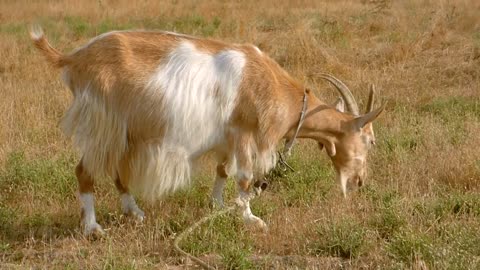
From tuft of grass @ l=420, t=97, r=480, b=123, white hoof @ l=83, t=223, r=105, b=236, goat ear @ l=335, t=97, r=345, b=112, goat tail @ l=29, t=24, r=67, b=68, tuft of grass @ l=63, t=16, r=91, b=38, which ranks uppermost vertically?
goat tail @ l=29, t=24, r=67, b=68

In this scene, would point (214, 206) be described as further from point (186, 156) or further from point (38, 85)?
point (38, 85)

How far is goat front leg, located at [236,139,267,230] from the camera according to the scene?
18.4ft

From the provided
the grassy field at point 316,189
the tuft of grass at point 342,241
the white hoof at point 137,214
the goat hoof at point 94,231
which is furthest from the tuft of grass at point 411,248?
the goat hoof at point 94,231

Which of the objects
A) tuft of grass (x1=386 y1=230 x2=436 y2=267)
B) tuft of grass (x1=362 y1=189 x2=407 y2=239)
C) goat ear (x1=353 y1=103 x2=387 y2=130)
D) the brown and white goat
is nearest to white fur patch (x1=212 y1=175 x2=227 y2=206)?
the brown and white goat

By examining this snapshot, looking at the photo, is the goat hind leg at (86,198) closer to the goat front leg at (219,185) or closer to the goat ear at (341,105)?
the goat front leg at (219,185)

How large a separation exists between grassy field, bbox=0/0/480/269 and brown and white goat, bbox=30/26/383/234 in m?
0.38

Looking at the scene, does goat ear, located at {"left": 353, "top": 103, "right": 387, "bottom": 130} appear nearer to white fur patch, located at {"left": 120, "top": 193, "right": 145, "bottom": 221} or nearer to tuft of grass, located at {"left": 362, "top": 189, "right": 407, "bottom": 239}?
tuft of grass, located at {"left": 362, "top": 189, "right": 407, "bottom": 239}

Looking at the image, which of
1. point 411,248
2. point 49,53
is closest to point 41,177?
point 49,53

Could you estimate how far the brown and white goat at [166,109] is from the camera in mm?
5406

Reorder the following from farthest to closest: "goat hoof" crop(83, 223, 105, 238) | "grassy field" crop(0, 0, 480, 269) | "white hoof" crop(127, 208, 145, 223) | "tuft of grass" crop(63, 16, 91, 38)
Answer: "tuft of grass" crop(63, 16, 91, 38), "white hoof" crop(127, 208, 145, 223), "goat hoof" crop(83, 223, 105, 238), "grassy field" crop(0, 0, 480, 269)

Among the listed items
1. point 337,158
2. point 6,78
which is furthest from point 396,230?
point 6,78

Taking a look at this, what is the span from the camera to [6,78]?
35.2 feet

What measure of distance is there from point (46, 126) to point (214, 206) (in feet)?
10.4

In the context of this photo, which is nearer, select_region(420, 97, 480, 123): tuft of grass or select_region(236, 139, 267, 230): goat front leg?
select_region(236, 139, 267, 230): goat front leg
